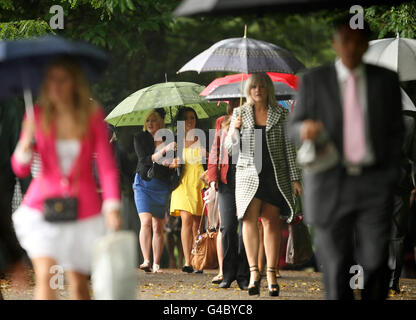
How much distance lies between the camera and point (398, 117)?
6.34 m

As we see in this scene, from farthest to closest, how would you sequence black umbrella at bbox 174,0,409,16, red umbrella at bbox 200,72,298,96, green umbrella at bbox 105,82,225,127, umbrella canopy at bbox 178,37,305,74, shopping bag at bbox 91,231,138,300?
green umbrella at bbox 105,82,225,127 < red umbrella at bbox 200,72,298,96 < umbrella canopy at bbox 178,37,305,74 < black umbrella at bbox 174,0,409,16 < shopping bag at bbox 91,231,138,300

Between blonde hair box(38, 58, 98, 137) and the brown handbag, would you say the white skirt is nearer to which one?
blonde hair box(38, 58, 98, 137)

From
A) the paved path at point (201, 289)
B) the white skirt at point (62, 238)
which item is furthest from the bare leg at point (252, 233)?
the white skirt at point (62, 238)

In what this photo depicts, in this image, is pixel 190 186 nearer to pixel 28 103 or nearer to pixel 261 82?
pixel 261 82

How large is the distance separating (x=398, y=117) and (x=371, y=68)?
0.36 metres

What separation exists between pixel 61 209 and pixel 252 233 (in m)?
3.94

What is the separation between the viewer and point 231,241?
10586mm

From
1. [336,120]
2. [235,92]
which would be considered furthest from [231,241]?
[336,120]

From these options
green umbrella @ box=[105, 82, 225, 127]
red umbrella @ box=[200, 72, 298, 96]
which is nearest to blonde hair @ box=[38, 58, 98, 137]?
red umbrella @ box=[200, 72, 298, 96]

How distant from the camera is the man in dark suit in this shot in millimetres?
6195

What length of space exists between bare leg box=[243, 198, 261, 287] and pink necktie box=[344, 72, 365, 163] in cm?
346

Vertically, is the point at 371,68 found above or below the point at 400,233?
above
